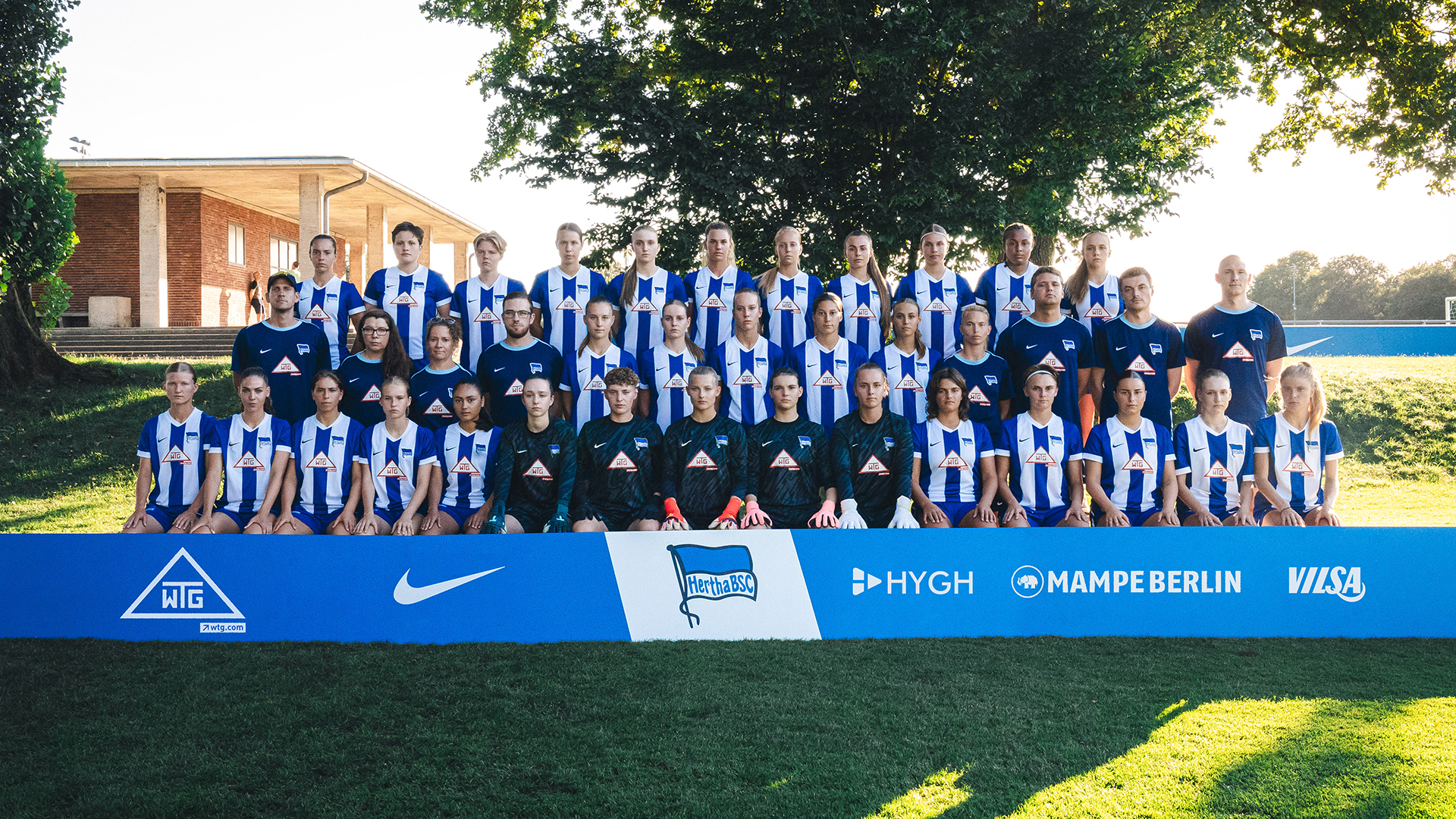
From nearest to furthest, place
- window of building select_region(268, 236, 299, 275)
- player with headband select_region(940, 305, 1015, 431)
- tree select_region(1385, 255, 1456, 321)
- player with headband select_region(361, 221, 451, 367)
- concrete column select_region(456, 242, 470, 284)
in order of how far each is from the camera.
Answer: player with headband select_region(940, 305, 1015, 431), player with headband select_region(361, 221, 451, 367), window of building select_region(268, 236, 299, 275), concrete column select_region(456, 242, 470, 284), tree select_region(1385, 255, 1456, 321)

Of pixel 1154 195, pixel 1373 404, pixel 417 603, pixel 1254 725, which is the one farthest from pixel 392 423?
pixel 1373 404

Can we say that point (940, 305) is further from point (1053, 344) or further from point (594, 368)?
point (594, 368)

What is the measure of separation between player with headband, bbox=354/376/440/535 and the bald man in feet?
16.6

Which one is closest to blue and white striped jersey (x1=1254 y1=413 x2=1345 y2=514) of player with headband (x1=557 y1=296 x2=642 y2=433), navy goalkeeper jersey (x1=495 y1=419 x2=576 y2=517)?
player with headband (x1=557 y1=296 x2=642 y2=433)

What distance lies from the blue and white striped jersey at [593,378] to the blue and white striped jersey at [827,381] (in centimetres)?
111

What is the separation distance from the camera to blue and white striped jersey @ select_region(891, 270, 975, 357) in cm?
623

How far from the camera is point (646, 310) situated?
620 centimetres

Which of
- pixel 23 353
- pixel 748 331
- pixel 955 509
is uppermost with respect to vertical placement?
pixel 748 331

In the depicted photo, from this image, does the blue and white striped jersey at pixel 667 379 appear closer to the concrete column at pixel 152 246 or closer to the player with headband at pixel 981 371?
the player with headband at pixel 981 371

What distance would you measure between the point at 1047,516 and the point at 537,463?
3.09 m

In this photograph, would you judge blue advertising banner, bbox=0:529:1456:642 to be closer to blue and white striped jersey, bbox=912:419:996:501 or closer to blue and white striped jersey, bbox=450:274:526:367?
blue and white striped jersey, bbox=912:419:996:501

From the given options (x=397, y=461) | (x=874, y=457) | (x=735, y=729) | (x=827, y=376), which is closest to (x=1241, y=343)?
(x=874, y=457)

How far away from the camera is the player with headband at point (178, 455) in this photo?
5.31 m

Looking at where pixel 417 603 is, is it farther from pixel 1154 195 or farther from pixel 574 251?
pixel 1154 195
